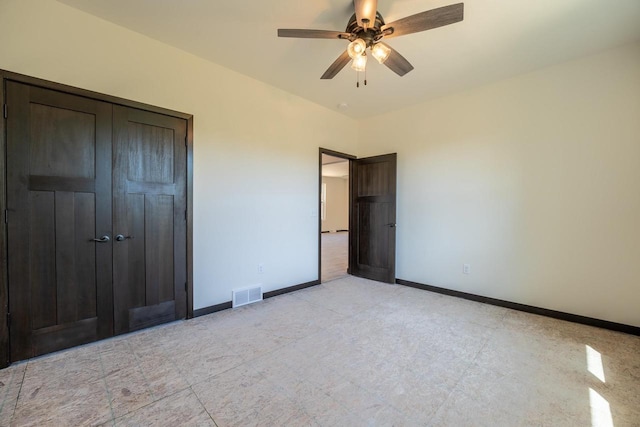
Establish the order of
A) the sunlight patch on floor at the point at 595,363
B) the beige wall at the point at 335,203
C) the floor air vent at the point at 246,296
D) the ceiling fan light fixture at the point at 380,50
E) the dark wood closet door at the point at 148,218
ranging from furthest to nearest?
1. the beige wall at the point at 335,203
2. the floor air vent at the point at 246,296
3. the dark wood closet door at the point at 148,218
4. the ceiling fan light fixture at the point at 380,50
5. the sunlight patch on floor at the point at 595,363

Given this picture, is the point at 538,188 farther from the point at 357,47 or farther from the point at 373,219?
the point at 357,47

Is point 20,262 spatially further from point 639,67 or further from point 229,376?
point 639,67

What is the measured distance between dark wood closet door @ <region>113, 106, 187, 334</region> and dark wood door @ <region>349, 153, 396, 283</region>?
2.91 metres

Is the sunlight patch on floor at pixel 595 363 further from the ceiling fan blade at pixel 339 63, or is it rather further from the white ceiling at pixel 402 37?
the ceiling fan blade at pixel 339 63

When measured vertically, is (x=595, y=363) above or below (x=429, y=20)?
below

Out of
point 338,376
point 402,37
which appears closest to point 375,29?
point 402,37

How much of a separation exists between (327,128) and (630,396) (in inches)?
166

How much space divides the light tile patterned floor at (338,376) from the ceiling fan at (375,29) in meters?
2.47

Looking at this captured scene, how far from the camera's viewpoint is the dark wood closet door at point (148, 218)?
8.00ft

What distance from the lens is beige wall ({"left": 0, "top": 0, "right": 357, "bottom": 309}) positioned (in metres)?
2.11

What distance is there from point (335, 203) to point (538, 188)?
9.99 metres

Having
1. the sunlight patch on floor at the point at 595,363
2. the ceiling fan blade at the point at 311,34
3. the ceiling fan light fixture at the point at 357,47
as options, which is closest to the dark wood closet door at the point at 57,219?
the ceiling fan blade at the point at 311,34

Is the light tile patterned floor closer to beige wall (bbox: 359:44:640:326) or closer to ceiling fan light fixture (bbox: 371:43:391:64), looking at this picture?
beige wall (bbox: 359:44:640:326)

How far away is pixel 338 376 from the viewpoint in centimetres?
190
